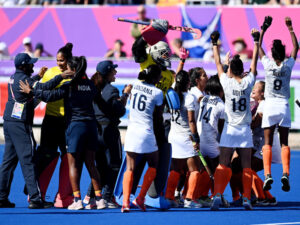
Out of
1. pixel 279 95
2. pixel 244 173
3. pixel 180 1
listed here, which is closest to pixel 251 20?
pixel 180 1

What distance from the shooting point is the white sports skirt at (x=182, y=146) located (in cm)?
1092

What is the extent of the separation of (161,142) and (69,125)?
1289 mm

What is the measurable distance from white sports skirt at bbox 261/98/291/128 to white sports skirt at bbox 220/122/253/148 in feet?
2.71

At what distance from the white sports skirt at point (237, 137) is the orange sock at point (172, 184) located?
2.98 ft

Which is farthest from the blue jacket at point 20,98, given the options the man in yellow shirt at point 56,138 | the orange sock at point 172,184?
the orange sock at point 172,184

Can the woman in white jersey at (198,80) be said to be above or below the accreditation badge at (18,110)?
above

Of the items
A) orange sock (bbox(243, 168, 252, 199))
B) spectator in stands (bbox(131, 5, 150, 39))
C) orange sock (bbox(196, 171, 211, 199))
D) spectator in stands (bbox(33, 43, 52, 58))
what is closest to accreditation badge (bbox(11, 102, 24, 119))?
orange sock (bbox(196, 171, 211, 199))

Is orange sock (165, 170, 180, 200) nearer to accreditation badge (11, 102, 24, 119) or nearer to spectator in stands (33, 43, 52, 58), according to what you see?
accreditation badge (11, 102, 24, 119)

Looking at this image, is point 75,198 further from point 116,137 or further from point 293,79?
point 293,79

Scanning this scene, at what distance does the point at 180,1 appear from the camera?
67.9ft

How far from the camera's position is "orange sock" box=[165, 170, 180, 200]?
36.6ft

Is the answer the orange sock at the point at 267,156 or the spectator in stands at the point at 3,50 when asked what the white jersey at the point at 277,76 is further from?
the spectator in stands at the point at 3,50

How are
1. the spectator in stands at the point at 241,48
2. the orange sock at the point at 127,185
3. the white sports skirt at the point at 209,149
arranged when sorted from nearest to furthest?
the orange sock at the point at 127,185 < the white sports skirt at the point at 209,149 < the spectator in stands at the point at 241,48

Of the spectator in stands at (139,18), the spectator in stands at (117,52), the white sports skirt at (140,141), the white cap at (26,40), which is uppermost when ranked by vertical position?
the spectator in stands at (139,18)
